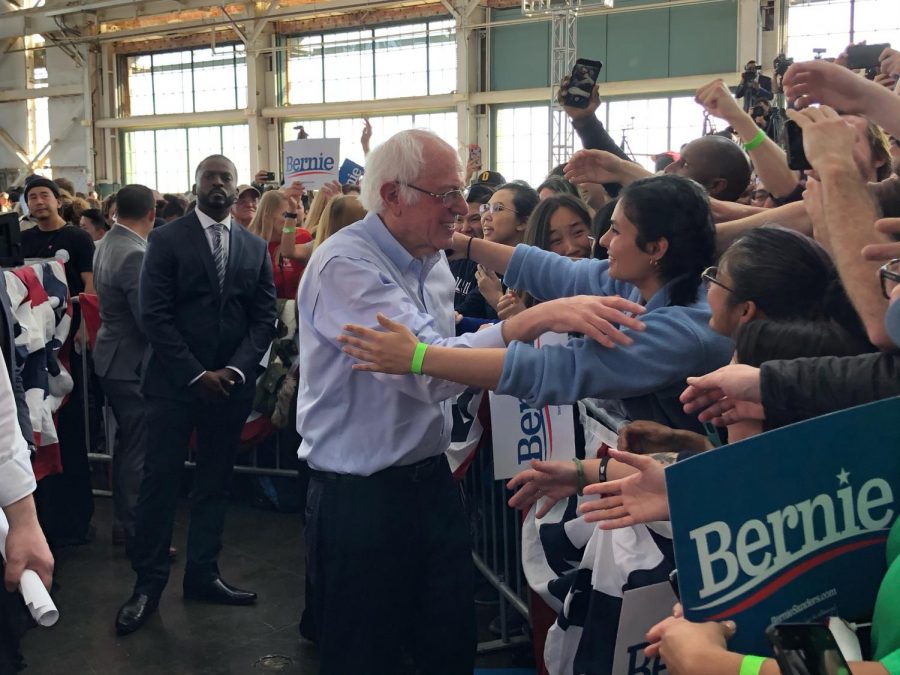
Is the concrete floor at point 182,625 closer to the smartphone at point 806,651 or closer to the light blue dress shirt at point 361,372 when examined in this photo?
the light blue dress shirt at point 361,372

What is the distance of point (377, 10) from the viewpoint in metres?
19.9

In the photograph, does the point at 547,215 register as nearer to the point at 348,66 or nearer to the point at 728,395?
the point at 728,395

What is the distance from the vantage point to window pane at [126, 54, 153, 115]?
2341 cm

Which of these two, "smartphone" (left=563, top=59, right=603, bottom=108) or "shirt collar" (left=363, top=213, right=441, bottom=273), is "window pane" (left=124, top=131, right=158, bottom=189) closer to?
"smartphone" (left=563, top=59, right=603, bottom=108)

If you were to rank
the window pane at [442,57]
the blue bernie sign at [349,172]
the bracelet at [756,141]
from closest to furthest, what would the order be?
1. the bracelet at [756,141]
2. the blue bernie sign at [349,172]
3. the window pane at [442,57]

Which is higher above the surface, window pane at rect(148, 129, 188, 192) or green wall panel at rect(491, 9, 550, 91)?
green wall panel at rect(491, 9, 550, 91)

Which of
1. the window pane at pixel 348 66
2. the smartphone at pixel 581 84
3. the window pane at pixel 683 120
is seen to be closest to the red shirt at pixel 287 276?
the smartphone at pixel 581 84

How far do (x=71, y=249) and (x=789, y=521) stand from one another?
5.30 m

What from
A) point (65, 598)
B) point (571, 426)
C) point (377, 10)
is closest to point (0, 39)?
point (377, 10)

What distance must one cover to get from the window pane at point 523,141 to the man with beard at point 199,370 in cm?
1495

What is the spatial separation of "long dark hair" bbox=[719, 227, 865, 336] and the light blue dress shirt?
62 cm

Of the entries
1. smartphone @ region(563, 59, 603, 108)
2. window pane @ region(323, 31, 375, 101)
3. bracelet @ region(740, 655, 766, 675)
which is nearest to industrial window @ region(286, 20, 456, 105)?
window pane @ region(323, 31, 375, 101)

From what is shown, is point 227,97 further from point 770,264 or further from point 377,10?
point 770,264

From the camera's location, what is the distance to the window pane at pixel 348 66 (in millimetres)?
20422
